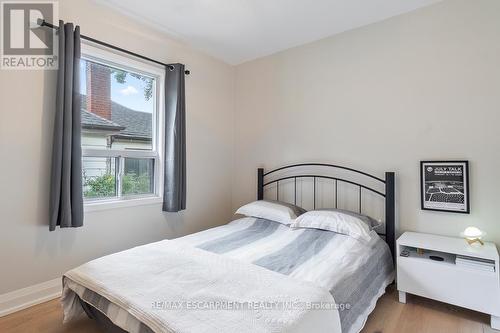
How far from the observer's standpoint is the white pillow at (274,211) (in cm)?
263

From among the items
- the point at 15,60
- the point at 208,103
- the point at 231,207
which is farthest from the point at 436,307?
the point at 15,60

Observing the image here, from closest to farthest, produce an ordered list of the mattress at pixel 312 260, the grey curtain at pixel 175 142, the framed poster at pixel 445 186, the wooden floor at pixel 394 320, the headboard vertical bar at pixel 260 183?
the mattress at pixel 312 260
the wooden floor at pixel 394 320
the framed poster at pixel 445 186
the grey curtain at pixel 175 142
the headboard vertical bar at pixel 260 183

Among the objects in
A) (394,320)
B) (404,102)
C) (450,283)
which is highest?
(404,102)

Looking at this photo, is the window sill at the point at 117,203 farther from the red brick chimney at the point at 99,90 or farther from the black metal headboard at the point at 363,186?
the black metal headboard at the point at 363,186

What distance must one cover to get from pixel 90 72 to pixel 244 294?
7.71 feet

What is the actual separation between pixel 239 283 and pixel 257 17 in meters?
2.36

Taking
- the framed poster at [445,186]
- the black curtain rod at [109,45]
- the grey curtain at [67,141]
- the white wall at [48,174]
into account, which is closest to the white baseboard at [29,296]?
the white wall at [48,174]

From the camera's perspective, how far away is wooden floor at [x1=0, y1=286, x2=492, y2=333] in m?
1.73

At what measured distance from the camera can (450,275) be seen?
1.87 m

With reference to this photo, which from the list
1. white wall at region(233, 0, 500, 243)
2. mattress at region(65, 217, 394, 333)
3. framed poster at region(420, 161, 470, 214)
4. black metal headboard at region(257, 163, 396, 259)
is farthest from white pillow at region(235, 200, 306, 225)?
framed poster at region(420, 161, 470, 214)

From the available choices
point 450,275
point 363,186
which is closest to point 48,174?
point 363,186

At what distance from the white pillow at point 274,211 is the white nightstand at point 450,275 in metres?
0.97

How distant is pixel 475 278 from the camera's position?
5.86ft

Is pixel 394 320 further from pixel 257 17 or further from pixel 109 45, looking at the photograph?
pixel 109 45
